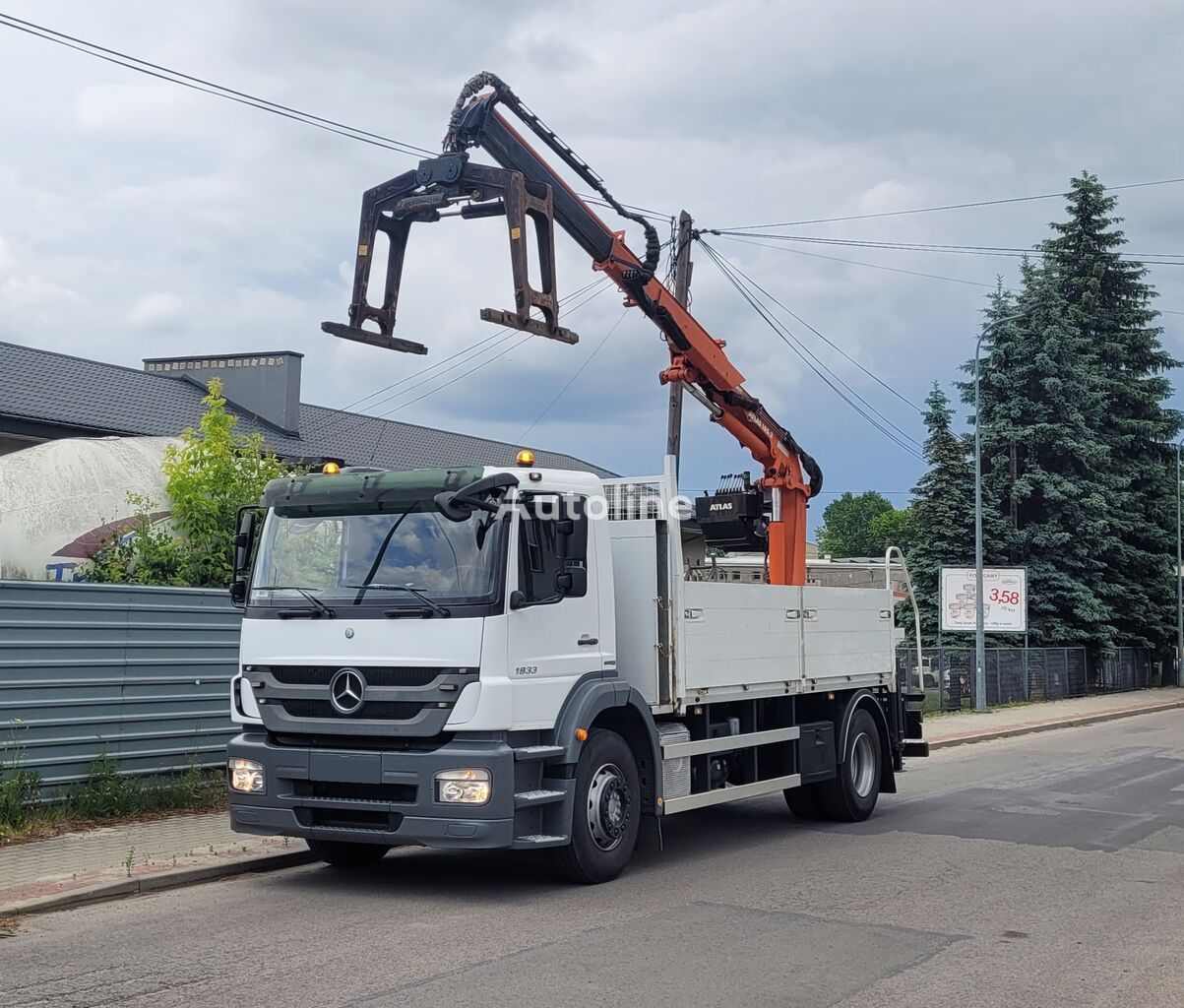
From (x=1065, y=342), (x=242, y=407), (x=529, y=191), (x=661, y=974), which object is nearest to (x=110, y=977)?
(x=661, y=974)

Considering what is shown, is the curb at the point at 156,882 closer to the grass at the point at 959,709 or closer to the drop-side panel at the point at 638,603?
the drop-side panel at the point at 638,603

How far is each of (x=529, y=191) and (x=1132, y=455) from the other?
1432 inches

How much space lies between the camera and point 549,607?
8719mm

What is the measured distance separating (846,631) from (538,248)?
4.51 meters

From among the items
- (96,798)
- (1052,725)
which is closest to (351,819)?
(96,798)

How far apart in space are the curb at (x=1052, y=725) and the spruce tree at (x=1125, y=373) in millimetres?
6893

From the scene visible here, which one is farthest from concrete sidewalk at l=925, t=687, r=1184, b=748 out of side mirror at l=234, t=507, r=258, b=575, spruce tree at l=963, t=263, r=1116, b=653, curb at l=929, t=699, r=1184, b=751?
side mirror at l=234, t=507, r=258, b=575

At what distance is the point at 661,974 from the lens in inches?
258

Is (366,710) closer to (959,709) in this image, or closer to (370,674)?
(370,674)

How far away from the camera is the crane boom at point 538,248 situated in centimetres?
1140

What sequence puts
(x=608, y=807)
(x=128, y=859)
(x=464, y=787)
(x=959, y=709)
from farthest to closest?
(x=959, y=709)
(x=128, y=859)
(x=608, y=807)
(x=464, y=787)

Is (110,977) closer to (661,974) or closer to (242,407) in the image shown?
(661,974)

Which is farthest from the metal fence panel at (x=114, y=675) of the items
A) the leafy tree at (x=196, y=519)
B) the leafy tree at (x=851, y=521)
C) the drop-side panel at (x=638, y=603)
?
the leafy tree at (x=851, y=521)

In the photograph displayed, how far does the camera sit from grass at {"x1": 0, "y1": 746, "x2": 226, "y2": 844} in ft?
33.2
